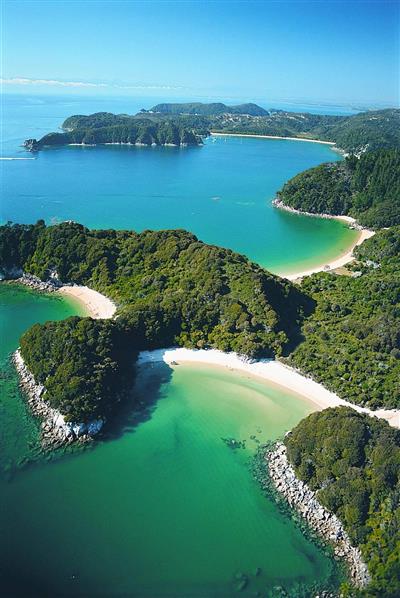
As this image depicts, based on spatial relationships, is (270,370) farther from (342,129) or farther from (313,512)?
(342,129)

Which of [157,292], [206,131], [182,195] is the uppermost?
[206,131]

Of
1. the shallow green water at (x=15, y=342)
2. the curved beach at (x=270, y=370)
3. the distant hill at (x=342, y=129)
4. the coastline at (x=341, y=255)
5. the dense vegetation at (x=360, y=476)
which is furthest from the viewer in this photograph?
the distant hill at (x=342, y=129)

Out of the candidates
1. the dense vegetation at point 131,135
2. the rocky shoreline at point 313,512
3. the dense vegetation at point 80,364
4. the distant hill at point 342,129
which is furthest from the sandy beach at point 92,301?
the distant hill at point 342,129

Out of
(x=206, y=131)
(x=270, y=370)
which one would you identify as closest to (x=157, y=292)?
(x=270, y=370)

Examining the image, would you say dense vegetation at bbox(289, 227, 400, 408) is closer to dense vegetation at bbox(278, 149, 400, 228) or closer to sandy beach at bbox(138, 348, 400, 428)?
sandy beach at bbox(138, 348, 400, 428)

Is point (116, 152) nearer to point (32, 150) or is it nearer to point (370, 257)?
point (32, 150)

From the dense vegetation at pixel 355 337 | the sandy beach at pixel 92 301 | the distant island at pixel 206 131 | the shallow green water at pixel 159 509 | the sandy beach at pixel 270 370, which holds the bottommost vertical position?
the shallow green water at pixel 159 509

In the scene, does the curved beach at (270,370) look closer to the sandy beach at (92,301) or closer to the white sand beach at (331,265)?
the sandy beach at (92,301)
